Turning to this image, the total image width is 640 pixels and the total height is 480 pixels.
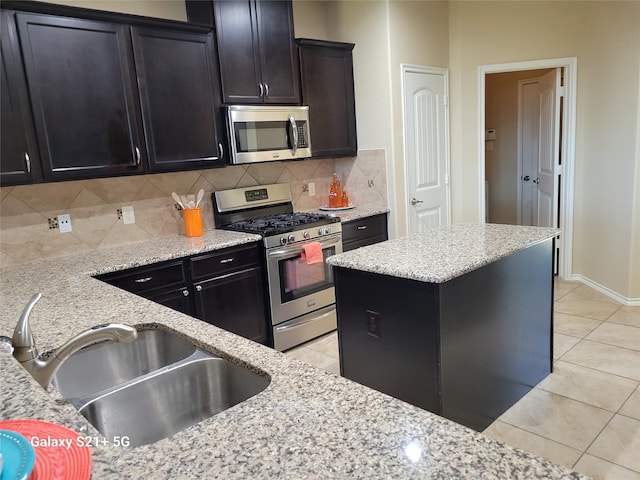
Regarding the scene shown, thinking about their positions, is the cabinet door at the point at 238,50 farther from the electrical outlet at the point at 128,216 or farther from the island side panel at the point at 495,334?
the island side panel at the point at 495,334

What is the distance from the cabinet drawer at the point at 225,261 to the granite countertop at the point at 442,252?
1.00m

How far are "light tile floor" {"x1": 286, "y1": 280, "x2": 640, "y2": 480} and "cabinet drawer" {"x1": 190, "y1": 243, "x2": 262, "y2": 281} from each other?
80 cm

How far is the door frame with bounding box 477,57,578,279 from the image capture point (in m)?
4.39

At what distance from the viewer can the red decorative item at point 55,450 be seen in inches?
29.1

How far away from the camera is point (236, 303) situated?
323cm

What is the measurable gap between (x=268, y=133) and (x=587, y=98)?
2.92m

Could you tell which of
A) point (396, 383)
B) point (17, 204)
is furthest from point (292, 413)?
point (17, 204)

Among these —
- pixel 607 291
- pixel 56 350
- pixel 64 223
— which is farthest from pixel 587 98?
pixel 56 350

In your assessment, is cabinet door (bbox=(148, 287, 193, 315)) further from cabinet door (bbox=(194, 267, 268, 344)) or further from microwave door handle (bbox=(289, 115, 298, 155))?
microwave door handle (bbox=(289, 115, 298, 155))

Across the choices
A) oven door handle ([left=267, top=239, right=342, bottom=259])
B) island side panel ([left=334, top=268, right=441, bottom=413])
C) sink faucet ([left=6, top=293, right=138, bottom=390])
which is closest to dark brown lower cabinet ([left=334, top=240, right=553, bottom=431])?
island side panel ([left=334, top=268, right=441, bottom=413])

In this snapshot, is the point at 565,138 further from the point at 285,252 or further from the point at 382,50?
the point at 285,252

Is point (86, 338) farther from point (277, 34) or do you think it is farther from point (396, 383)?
point (277, 34)

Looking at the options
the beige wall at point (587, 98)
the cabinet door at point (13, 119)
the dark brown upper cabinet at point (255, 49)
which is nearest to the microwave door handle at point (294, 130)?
the dark brown upper cabinet at point (255, 49)

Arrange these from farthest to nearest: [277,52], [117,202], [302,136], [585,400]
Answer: [302,136] → [277,52] → [117,202] → [585,400]
